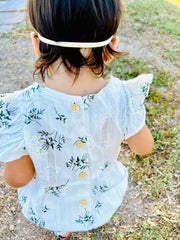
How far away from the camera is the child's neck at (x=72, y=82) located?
87 cm

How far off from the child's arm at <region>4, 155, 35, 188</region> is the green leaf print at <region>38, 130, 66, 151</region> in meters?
0.09

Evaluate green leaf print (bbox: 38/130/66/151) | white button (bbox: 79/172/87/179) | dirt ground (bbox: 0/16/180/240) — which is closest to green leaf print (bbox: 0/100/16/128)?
green leaf print (bbox: 38/130/66/151)

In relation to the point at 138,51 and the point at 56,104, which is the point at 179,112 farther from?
the point at 56,104

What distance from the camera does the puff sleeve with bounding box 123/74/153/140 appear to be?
3.10 ft

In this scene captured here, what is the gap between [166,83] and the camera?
98.8 inches

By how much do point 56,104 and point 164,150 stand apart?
1.32m

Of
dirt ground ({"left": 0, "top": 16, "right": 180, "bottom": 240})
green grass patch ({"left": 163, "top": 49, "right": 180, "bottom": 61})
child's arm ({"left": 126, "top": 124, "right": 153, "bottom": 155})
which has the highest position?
child's arm ({"left": 126, "top": 124, "right": 153, "bottom": 155})

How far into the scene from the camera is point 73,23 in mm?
728

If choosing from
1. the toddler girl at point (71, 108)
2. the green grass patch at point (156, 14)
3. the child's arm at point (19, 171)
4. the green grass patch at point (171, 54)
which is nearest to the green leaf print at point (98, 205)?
the toddler girl at point (71, 108)


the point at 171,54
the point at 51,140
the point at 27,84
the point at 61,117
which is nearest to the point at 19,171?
the point at 51,140

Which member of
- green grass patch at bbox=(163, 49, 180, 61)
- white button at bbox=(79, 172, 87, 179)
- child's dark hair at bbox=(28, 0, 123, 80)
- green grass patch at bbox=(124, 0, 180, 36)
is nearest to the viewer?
child's dark hair at bbox=(28, 0, 123, 80)

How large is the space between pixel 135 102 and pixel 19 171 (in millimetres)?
511

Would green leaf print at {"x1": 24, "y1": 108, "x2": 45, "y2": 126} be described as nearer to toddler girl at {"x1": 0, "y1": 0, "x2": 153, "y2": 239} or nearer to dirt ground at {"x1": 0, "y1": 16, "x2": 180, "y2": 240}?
toddler girl at {"x1": 0, "y1": 0, "x2": 153, "y2": 239}

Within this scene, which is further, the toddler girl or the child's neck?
the child's neck
